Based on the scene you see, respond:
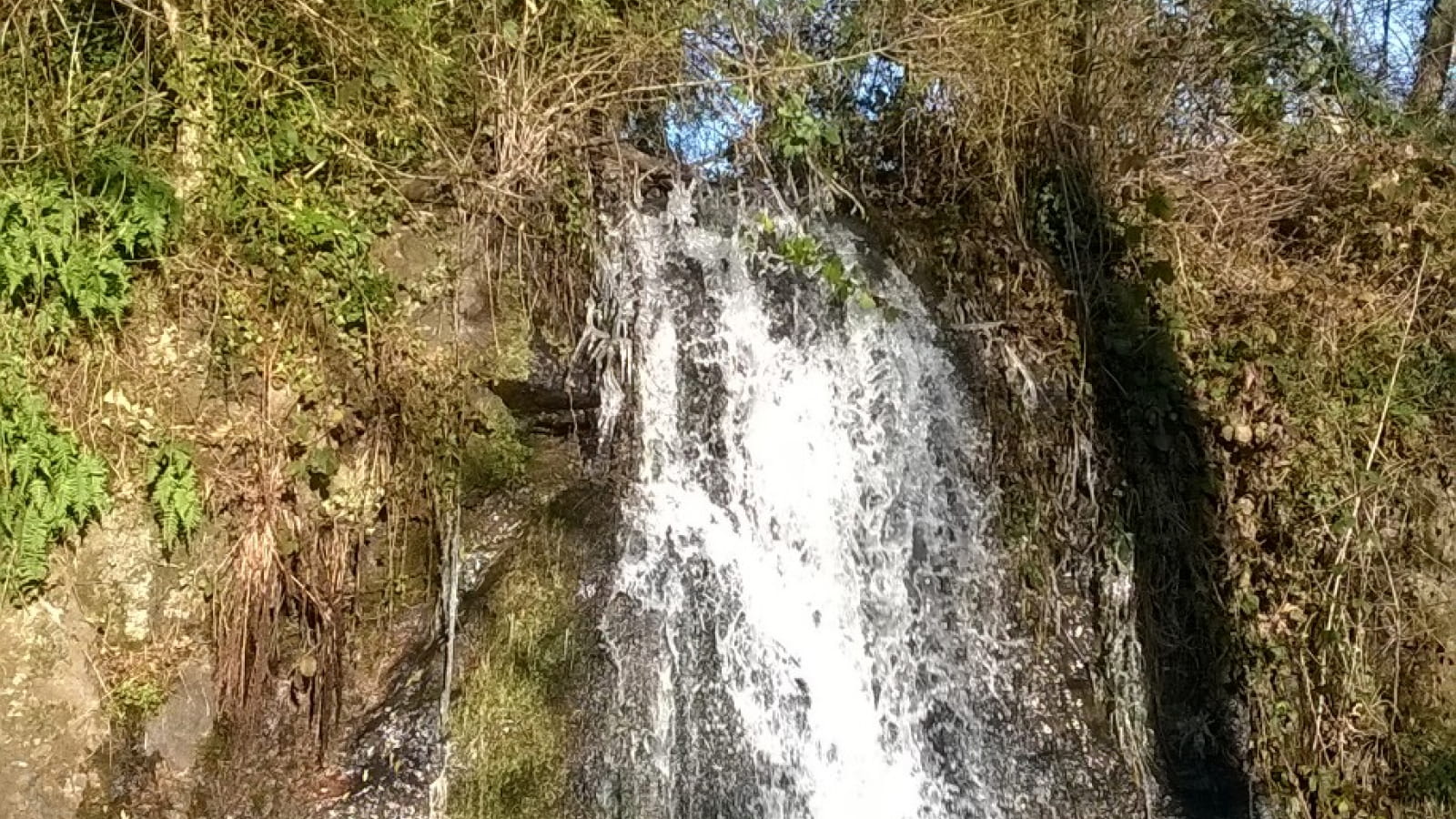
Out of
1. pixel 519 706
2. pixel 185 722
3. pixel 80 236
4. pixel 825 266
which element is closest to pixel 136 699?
pixel 185 722

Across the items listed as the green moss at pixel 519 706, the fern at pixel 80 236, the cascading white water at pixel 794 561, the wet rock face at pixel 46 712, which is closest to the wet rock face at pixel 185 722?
the wet rock face at pixel 46 712

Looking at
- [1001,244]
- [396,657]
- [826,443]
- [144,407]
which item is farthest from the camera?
[1001,244]

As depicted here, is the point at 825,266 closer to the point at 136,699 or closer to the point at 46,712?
the point at 136,699

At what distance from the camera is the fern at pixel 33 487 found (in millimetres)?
3189

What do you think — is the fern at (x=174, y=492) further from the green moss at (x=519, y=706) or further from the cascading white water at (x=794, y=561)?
the cascading white water at (x=794, y=561)

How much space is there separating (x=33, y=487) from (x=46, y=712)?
1.97 ft

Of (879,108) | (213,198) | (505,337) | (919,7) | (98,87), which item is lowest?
(505,337)

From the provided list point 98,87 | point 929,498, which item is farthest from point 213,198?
point 929,498

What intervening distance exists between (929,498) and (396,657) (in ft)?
6.32

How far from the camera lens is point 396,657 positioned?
373 cm

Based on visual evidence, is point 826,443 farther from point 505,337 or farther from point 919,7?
point 919,7

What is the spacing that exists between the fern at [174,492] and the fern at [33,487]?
0.14m

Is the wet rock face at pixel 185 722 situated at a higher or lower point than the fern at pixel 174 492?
lower

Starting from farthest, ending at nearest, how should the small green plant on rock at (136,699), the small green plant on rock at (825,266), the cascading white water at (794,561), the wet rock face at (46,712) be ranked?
1. the small green plant on rock at (825,266)
2. the cascading white water at (794,561)
3. the small green plant on rock at (136,699)
4. the wet rock face at (46,712)
